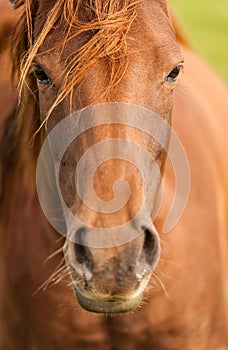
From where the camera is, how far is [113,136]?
260 cm

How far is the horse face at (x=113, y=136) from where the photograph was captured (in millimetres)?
2480

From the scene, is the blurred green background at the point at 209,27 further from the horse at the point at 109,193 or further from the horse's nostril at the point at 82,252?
the horse's nostril at the point at 82,252

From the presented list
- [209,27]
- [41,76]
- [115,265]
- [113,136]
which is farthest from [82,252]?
[209,27]

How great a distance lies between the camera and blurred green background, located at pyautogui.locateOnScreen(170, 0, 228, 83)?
36.5ft

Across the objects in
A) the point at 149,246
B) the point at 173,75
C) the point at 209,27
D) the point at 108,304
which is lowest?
the point at 209,27

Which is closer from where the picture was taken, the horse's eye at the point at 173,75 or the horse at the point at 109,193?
the horse at the point at 109,193

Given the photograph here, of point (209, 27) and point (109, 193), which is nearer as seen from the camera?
point (109, 193)

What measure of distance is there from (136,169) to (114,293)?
38cm

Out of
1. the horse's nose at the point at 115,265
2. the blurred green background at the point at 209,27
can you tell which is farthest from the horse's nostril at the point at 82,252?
the blurred green background at the point at 209,27

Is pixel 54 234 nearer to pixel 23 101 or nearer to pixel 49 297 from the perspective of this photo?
pixel 49 297

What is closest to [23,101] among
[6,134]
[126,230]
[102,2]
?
[6,134]

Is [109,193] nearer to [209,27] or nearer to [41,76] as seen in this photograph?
[41,76]

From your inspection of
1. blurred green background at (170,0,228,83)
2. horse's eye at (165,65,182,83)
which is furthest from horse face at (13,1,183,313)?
blurred green background at (170,0,228,83)

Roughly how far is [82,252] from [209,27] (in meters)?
11.5
